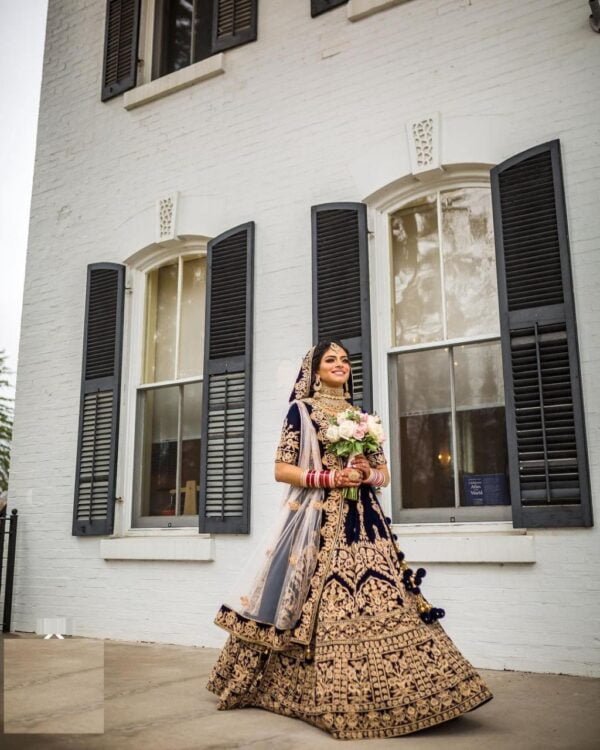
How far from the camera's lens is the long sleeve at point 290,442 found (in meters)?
3.40

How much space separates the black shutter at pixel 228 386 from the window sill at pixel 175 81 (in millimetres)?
1552

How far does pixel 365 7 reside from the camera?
18.1 ft

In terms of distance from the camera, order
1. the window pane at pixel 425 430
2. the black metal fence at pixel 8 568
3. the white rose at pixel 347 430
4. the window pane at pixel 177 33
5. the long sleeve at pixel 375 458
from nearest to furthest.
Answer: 1. the white rose at pixel 347 430
2. the long sleeve at pixel 375 458
3. the window pane at pixel 425 430
4. the black metal fence at pixel 8 568
5. the window pane at pixel 177 33

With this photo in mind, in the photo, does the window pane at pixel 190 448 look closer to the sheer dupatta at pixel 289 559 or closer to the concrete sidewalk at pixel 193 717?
the concrete sidewalk at pixel 193 717

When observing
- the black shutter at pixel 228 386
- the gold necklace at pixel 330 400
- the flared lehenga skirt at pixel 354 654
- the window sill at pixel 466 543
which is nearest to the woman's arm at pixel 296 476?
the flared lehenga skirt at pixel 354 654

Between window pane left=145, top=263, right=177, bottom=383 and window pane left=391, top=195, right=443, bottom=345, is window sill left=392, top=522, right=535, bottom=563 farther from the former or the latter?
window pane left=145, top=263, right=177, bottom=383

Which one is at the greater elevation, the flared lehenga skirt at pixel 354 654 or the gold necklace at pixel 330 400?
the gold necklace at pixel 330 400

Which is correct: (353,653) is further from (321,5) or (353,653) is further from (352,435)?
(321,5)

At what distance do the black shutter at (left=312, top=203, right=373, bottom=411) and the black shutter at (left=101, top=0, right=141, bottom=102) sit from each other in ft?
9.18

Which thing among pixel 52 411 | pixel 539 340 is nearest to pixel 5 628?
pixel 52 411

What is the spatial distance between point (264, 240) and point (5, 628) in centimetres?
392

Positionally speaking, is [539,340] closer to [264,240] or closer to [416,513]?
[416,513]

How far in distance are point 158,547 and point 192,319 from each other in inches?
74.0

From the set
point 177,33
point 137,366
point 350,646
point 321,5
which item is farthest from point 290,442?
point 177,33
